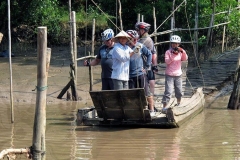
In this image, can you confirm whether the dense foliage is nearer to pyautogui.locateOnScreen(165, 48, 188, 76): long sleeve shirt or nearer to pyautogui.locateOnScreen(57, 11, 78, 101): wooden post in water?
pyautogui.locateOnScreen(57, 11, 78, 101): wooden post in water

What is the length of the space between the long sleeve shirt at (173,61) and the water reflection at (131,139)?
0.97 m

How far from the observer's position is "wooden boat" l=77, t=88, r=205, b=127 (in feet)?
31.9

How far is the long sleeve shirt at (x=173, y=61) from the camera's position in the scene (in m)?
10.9

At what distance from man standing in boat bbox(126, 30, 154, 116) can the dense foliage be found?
5548 mm

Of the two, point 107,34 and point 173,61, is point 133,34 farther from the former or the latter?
point 173,61

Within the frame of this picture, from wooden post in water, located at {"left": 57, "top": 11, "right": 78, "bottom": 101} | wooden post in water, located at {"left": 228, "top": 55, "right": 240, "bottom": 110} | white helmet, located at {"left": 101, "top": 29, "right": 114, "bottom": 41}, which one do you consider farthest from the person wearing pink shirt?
wooden post in water, located at {"left": 57, "top": 11, "right": 78, "bottom": 101}

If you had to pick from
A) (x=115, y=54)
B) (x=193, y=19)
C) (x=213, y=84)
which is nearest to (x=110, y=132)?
(x=115, y=54)

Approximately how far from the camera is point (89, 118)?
33.9ft

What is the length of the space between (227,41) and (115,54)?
1076cm

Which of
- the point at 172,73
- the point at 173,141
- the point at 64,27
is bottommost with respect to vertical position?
the point at 173,141

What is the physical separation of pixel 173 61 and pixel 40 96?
4767mm

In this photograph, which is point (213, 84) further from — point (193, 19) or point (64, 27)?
point (64, 27)

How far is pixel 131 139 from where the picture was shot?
Result: 930cm

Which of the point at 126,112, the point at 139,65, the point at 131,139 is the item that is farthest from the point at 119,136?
the point at 139,65
